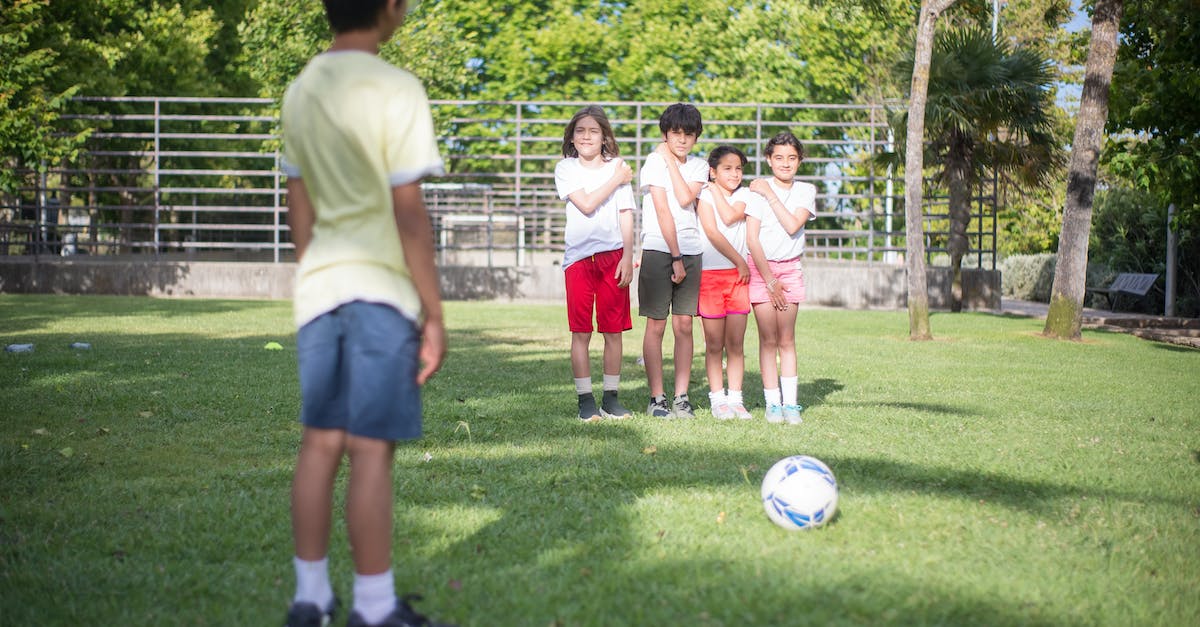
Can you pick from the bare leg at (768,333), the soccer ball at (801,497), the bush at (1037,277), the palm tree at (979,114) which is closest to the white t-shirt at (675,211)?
the bare leg at (768,333)

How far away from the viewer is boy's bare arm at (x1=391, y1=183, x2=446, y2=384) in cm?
295

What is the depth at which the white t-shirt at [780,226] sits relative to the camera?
23.3ft

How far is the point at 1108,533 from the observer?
14.6ft

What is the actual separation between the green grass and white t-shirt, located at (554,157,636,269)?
111 cm

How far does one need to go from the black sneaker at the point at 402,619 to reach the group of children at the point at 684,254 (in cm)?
380

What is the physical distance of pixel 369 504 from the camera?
3027 millimetres

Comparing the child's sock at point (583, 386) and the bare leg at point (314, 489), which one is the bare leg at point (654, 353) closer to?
the child's sock at point (583, 386)

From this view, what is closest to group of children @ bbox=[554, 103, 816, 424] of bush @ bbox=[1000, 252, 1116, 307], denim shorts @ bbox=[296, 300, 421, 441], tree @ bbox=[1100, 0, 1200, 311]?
denim shorts @ bbox=[296, 300, 421, 441]

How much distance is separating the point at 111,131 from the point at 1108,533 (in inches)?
948

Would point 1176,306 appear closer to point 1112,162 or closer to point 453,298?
point 1112,162

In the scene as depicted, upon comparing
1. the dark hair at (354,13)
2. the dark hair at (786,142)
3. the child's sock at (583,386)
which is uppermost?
the dark hair at (786,142)

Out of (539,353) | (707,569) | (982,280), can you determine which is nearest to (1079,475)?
(707,569)

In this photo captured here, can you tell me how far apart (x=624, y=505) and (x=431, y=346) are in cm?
185

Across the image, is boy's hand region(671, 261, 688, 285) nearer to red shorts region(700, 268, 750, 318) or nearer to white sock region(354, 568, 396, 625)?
red shorts region(700, 268, 750, 318)
